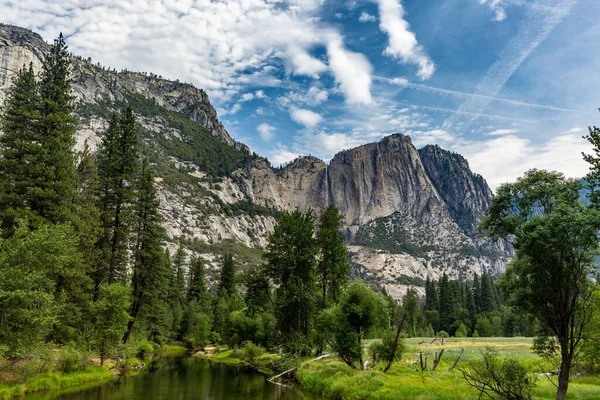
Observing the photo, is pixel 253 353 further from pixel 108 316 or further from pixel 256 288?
pixel 108 316

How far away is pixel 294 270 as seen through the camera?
4212 centimetres

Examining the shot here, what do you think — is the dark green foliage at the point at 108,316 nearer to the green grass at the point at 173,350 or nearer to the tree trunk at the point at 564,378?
the tree trunk at the point at 564,378

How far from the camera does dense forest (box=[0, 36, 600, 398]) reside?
16.1 meters

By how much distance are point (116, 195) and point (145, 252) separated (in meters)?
7.51

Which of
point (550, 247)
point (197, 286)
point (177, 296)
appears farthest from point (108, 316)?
point (197, 286)

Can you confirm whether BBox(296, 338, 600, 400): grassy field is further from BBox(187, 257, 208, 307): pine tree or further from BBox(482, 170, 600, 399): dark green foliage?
BBox(187, 257, 208, 307): pine tree

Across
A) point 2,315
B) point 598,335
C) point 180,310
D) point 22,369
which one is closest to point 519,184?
point 598,335

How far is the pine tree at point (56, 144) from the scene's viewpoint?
90.1 ft

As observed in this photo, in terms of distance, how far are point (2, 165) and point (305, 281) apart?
29.1 metres

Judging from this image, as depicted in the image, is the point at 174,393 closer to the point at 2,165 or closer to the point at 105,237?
the point at 105,237

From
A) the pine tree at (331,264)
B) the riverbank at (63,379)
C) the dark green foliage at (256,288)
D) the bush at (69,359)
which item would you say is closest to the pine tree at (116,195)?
the riverbank at (63,379)

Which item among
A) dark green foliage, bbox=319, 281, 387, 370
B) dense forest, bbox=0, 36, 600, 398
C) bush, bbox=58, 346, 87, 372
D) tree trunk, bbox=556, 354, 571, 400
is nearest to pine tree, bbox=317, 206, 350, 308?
dense forest, bbox=0, 36, 600, 398

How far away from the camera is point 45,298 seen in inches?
857

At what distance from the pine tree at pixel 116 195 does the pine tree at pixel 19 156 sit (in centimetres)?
814
